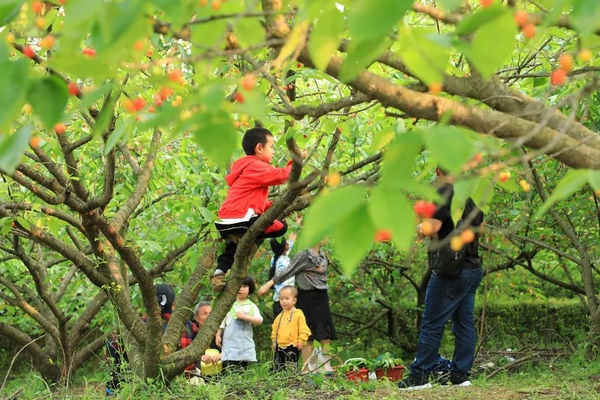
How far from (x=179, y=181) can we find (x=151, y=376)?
280cm

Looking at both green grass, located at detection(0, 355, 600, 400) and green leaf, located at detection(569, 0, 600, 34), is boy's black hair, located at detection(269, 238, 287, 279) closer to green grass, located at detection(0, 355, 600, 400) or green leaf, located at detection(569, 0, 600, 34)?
green grass, located at detection(0, 355, 600, 400)

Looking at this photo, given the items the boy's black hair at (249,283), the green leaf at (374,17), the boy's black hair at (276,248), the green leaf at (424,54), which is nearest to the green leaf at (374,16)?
the green leaf at (374,17)

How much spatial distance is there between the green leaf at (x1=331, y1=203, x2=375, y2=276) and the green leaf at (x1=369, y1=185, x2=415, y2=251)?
0.09 ft

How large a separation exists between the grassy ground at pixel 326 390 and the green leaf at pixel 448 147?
3998 millimetres

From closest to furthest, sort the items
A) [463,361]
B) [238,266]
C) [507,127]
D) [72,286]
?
[507,127]
[238,266]
[463,361]
[72,286]

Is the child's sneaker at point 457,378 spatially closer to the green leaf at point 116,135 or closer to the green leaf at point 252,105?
the green leaf at point 116,135

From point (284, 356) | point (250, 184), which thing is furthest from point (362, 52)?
point (284, 356)

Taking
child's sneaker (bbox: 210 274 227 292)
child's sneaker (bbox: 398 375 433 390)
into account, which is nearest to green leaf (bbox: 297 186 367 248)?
child's sneaker (bbox: 210 274 227 292)

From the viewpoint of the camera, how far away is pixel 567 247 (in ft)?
30.0

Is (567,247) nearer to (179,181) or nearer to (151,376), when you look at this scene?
Result: (179,181)

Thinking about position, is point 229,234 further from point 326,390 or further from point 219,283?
point 326,390

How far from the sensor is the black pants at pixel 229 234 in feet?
17.7

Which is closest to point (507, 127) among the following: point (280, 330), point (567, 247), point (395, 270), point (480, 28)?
point (480, 28)

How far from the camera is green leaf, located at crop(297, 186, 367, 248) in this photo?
4.09 feet
